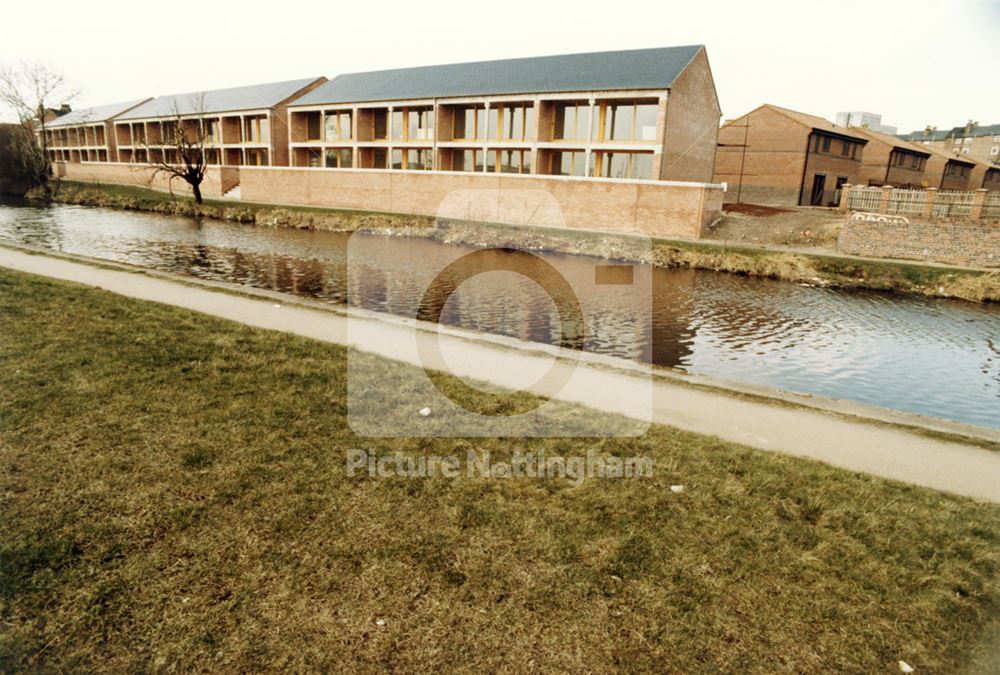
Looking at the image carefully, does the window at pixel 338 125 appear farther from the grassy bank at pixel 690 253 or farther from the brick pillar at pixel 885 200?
the brick pillar at pixel 885 200

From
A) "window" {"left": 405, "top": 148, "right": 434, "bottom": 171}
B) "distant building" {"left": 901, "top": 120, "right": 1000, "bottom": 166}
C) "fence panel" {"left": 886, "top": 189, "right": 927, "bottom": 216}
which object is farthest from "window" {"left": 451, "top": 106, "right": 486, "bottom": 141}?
"distant building" {"left": 901, "top": 120, "right": 1000, "bottom": 166}

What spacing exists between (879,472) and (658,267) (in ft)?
65.0

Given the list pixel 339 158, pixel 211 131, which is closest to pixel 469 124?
pixel 339 158

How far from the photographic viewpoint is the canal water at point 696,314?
1105 cm

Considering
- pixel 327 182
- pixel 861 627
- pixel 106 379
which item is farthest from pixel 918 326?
pixel 327 182

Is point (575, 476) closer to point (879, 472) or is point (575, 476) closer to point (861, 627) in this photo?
point (861, 627)

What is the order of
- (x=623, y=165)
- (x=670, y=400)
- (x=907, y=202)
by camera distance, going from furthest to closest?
(x=623, y=165)
(x=907, y=202)
(x=670, y=400)

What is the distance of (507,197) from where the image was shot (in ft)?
112

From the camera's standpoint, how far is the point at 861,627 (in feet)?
11.2

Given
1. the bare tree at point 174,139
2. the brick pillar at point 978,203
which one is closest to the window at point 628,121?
the brick pillar at point 978,203

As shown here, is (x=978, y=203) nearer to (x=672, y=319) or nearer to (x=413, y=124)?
(x=672, y=319)

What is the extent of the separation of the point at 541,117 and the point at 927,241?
21.5 meters

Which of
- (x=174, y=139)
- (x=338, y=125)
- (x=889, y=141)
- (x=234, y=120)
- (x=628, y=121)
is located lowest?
(x=174, y=139)

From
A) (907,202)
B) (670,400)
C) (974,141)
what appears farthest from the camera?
(974,141)
